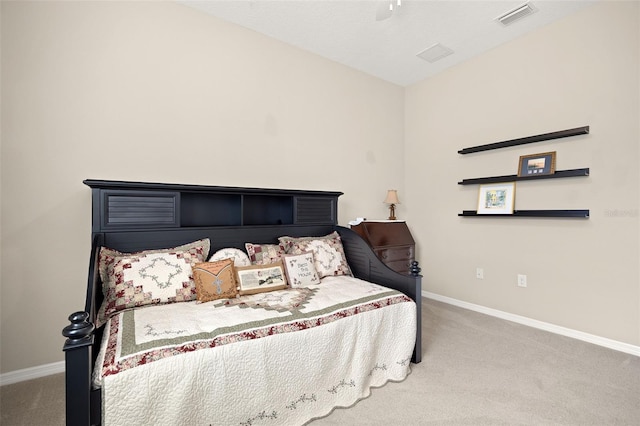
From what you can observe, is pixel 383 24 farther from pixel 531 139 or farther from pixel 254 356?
pixel 254 356

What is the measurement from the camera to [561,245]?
272 centimetres

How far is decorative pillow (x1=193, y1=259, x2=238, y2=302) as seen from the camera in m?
1.87

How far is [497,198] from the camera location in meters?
3.14

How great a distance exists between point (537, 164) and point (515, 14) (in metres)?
1.32

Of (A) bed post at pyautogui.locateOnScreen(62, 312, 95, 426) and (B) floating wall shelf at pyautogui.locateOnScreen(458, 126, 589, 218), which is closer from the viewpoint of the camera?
(A) bed post at pyautogui.locateOnScreen(62, 312, 95, 426)

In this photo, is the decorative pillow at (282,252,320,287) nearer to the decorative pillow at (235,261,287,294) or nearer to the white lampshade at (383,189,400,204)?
the decorative pillow at (235,261,287,294)

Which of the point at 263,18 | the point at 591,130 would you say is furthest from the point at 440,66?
the point at 263,18

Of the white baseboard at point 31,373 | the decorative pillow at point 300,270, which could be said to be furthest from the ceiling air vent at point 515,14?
the white baseboard at point 31,373

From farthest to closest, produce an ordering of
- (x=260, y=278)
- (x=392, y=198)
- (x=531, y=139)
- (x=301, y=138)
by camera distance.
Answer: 1. (x=392, y=198)
2. (x=301, y=138)
3. (x=531, y=139)
4. (x=260, y=278)

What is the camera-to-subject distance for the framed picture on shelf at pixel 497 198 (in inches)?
119

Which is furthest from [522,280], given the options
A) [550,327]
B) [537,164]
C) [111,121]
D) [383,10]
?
[111,121]

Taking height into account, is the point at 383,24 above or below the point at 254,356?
above

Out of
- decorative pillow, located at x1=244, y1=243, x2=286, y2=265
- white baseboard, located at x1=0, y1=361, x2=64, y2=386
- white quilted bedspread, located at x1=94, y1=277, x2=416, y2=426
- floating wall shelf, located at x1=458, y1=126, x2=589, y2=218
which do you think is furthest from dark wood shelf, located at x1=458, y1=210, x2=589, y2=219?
white baseboard, located at x1=0, y1=361, x2=64, y2=386

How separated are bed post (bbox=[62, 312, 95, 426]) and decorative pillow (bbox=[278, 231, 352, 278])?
59.9 inches
